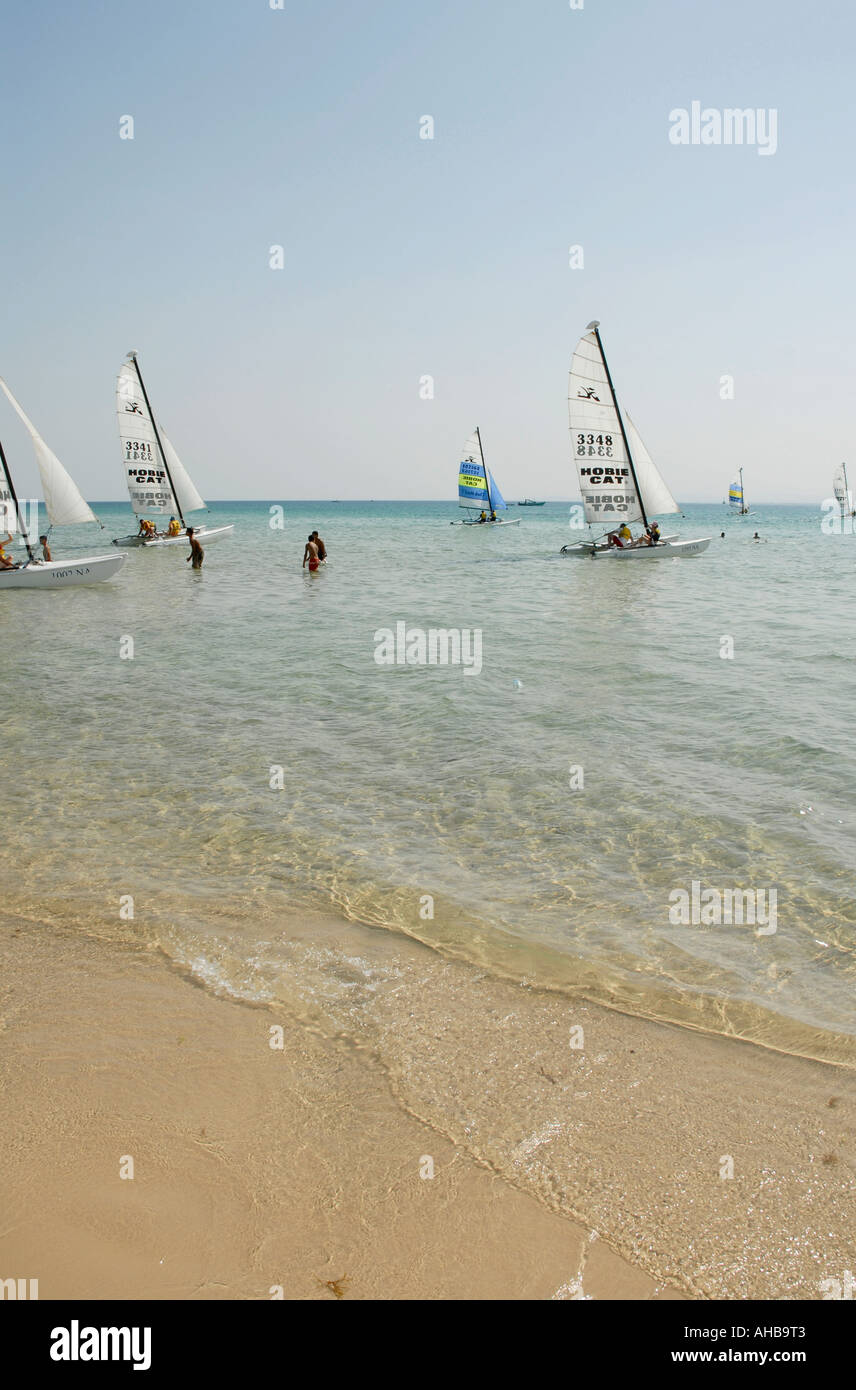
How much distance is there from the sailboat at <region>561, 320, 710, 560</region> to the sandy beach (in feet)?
107

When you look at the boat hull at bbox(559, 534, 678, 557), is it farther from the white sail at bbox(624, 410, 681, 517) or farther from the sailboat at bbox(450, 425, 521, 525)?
the sailboat at bbox(450, 425, 521, 525)

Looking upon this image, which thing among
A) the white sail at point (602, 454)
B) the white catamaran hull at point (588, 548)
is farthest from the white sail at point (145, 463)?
the white sail at point (602, 454)

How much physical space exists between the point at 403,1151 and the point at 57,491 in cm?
3163

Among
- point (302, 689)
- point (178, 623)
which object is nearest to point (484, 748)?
point (302, 689)

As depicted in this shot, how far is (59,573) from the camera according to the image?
26.1m

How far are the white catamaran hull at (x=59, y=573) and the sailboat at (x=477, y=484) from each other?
4051cm

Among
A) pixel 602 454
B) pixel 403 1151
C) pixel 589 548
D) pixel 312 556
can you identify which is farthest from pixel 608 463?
pixel 403 1151

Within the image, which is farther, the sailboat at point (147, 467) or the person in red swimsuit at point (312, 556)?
the sailboat at point (147, 467)

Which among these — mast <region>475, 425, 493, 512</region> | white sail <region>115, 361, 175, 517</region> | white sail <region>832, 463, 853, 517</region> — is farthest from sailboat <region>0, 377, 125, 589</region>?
white sail <region>832, 463, 853, 517</region>

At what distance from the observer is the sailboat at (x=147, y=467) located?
136ft

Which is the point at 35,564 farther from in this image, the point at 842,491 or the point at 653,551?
the point at 842,491

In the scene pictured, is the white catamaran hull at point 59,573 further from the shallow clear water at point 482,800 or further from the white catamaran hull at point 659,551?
the white catamaran hull at point 659,551

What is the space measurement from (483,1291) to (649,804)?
211 inches
